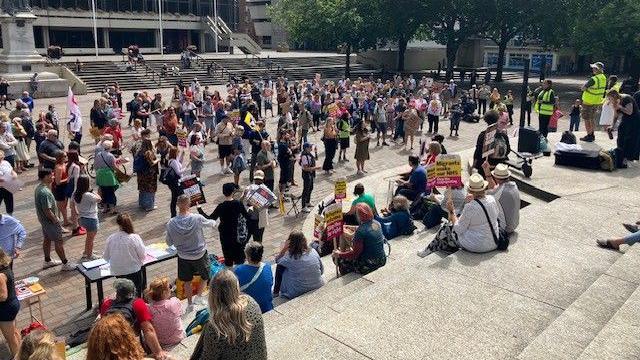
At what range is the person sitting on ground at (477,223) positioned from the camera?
7.04m

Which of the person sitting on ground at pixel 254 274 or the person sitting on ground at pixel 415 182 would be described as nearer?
the person sitting on ground at pixel 254 274

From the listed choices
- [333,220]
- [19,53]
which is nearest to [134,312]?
[333,220]

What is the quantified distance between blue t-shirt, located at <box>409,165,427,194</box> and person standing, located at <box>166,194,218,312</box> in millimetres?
4544

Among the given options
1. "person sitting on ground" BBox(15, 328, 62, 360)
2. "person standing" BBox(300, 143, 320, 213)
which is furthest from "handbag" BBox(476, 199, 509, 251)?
"person standing" BBox(300, 143, 320, 213)

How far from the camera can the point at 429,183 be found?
1038 centimetres

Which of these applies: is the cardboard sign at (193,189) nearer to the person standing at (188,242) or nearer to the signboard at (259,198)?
the signboard at (259,198)

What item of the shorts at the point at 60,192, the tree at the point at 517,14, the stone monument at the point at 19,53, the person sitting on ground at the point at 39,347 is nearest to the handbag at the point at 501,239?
the person sitting on ground at the point at 39,347

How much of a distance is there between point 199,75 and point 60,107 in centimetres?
1519

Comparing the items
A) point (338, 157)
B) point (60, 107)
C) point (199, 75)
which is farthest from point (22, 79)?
point (338, 157)

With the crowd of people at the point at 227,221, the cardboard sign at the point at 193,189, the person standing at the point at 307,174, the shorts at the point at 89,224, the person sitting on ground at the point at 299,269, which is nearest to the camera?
the crowd of people at the point at 227,221

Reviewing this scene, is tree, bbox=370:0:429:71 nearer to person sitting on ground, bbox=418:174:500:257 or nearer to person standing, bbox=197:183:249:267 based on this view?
person standing, bbox=197:183:249:267

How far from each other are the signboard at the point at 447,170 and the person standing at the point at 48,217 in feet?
20.1

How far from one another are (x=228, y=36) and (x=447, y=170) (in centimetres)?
5575

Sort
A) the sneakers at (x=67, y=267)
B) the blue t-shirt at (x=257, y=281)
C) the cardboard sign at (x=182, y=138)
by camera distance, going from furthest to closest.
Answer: the cardboard sign at (x=182, y=138) < the sneakers at (x=67, y=267) < the blue t-shirt at (x=257, y=281)
